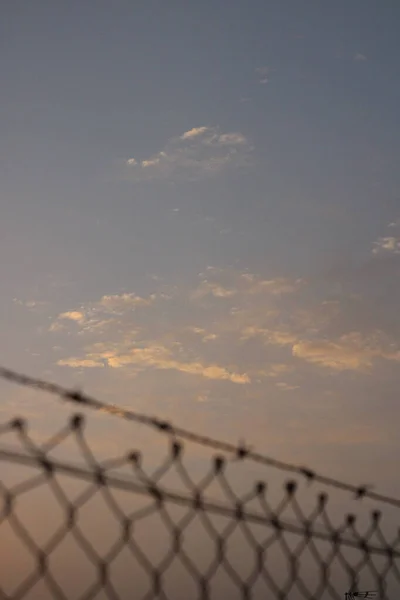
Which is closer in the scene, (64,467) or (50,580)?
(50,580)

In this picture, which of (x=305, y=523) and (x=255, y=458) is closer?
(x=255, y=458)

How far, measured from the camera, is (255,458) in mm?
5559

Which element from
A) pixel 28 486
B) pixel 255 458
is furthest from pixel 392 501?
pixel 28 486

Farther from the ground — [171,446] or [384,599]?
[171,446]

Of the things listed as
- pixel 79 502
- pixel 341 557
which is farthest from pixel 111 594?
pixel 341 557

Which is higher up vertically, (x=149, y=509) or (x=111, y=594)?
(x=149, y=509)

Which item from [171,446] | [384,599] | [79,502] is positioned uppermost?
[171,446]

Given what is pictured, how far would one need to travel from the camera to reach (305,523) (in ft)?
19.6

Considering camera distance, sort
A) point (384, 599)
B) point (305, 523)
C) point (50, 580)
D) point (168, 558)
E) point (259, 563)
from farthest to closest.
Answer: point (384, 599) < point (305, 523) < point (259, 563) < point (168, 558) < point (50, 580)

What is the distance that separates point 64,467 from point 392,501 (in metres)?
3.69

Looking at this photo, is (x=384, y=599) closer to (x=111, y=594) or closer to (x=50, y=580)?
(x=111, y=594)

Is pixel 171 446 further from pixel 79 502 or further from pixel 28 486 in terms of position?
pixel 28 486

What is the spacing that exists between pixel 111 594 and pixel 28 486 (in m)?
0.69

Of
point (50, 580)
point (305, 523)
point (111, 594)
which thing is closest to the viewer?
point (50, 580)
